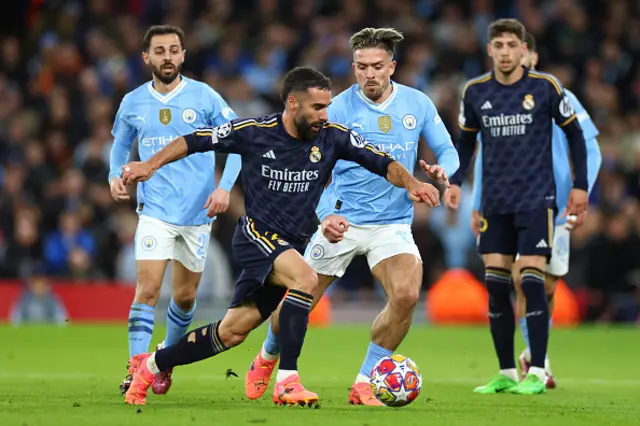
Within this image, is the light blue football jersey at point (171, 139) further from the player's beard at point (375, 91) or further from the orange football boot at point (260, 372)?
the orange football boot at point (260, 372)

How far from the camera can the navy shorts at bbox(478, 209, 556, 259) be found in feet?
29.6

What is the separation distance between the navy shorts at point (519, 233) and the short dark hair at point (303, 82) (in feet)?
7.56

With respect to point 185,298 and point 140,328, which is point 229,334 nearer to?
point 140,328

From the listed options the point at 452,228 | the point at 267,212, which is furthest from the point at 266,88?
the point at 267,212

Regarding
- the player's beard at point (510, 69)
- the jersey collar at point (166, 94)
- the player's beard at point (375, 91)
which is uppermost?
the player's beard at point (510, 69)

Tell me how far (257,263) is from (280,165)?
64 centimetres

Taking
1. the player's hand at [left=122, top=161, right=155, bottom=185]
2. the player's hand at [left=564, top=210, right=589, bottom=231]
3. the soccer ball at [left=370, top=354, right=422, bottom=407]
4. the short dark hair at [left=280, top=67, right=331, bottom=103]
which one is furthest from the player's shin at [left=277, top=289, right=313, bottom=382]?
the player's hand at [left=564, top=210, right=589, bottom=231]

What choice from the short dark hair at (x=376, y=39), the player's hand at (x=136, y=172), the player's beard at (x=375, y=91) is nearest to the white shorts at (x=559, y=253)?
the player's beard at (x=375, y=91)

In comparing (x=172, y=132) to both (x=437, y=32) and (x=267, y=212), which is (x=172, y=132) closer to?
(x=267, y=212)

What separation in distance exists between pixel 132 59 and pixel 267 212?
1386 cm

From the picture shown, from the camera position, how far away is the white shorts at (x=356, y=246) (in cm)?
830

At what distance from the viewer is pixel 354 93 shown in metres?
8.57

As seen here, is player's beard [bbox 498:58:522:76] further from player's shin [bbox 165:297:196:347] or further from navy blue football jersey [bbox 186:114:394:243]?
player's shin [bbox 165:297:196:347]

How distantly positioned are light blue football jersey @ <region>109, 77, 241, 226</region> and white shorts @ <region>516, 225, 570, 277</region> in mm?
3000
